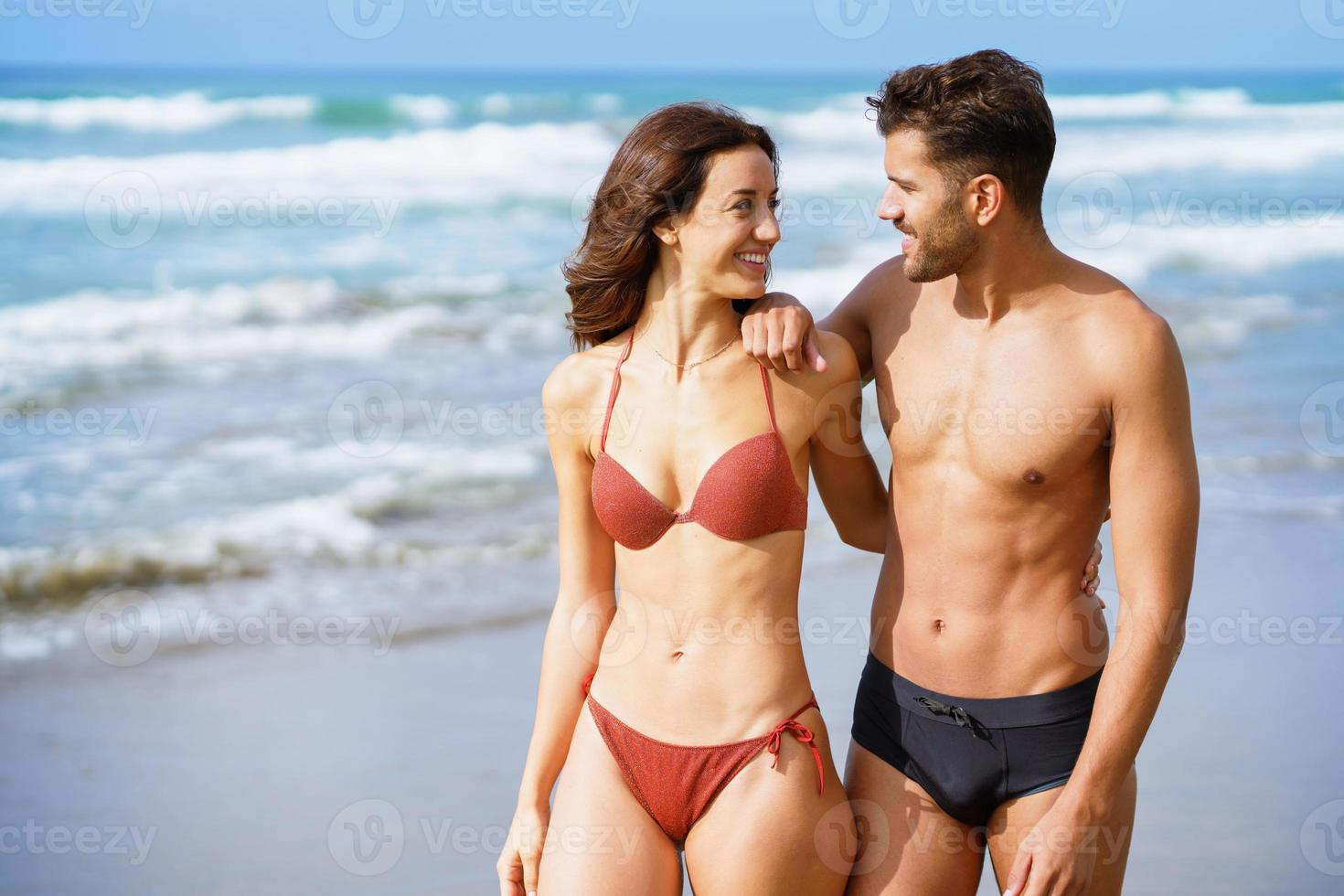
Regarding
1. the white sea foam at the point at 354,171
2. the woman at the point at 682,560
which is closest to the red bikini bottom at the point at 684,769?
the woman at the point at 682,560

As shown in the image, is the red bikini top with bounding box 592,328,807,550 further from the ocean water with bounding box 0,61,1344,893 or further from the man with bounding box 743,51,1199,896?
the ocean water with bounding box 0,61,1344,893

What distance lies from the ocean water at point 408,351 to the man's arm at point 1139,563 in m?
1.94

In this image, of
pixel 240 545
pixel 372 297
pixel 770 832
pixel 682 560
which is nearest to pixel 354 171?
pixel 372 297

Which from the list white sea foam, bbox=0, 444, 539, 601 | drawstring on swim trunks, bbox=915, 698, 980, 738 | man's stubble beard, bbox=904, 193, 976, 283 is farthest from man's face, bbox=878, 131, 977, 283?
white sea foam, bbox=0, 444, 539, 601

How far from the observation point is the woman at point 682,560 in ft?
9.55

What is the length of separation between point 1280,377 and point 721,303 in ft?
27.3

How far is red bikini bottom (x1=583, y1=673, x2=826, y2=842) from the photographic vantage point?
2.90 metres

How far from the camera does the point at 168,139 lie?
73.3 ft

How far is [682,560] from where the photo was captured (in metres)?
3.00

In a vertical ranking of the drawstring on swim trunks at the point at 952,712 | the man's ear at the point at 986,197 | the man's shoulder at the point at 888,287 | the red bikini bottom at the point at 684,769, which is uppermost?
the man's ear at the point at 986,197

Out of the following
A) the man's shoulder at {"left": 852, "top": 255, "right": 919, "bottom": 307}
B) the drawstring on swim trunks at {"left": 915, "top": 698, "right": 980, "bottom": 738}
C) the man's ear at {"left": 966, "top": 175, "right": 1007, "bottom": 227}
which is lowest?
the drawstring on swim trunks at {"left": 915, "top": 698, "right": 980, "bottom": 738}

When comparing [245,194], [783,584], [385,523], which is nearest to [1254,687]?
[783,584]

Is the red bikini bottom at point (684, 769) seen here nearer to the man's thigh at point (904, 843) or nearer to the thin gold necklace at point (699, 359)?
the man's thigh at point (904, 843)

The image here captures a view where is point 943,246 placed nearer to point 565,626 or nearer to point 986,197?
point 986,197
